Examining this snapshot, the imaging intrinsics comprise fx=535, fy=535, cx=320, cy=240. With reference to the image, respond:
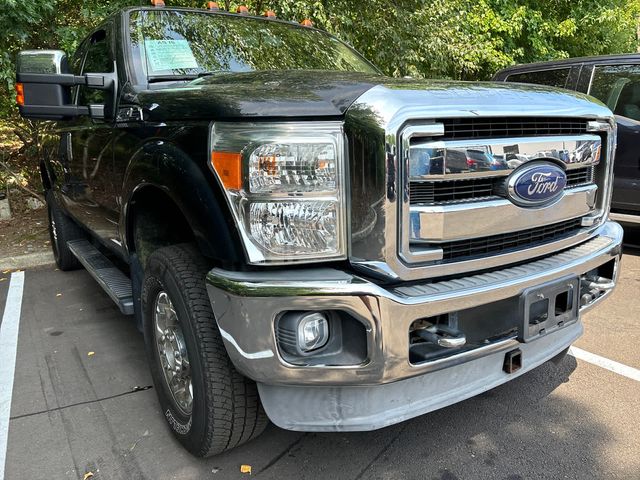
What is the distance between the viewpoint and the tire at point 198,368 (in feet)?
→ 6.93

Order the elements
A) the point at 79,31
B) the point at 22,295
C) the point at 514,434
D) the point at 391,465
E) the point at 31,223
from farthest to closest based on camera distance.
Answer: the point at 31,223, the point at 79,31, the point at 22,295, the point at 514,434, the point at 391,465

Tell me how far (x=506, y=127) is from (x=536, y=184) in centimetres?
27

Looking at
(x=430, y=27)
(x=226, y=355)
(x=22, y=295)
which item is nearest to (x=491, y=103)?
(x=226, y=355)

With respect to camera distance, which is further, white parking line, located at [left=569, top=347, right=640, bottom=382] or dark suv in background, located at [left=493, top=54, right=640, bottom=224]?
dark suv in background, located at [left=493, top=54, right=640, bottom=224]

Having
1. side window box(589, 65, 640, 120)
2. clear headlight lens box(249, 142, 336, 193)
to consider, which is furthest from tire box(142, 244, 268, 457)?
side window box(589, 65, 640, 120)

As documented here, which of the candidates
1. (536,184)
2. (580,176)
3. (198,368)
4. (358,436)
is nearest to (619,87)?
(580,176)

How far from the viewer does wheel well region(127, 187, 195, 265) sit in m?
2.58

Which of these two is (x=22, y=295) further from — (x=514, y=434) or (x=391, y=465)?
(x=514, y=434)

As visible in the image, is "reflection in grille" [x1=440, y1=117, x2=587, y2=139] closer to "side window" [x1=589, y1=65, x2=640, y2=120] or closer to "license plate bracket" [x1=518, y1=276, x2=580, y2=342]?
"license plate bracket" [x1=518, y1=276, x2=580, y2=342]

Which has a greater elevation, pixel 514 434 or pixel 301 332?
pixel 301 332

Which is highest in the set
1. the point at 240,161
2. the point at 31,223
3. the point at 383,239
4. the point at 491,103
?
the point at 491,103

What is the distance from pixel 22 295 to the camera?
4.89 metres

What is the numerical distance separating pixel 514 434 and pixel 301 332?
1.36 m

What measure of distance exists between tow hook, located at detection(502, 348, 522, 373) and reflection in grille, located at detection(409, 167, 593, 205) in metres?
0.70
